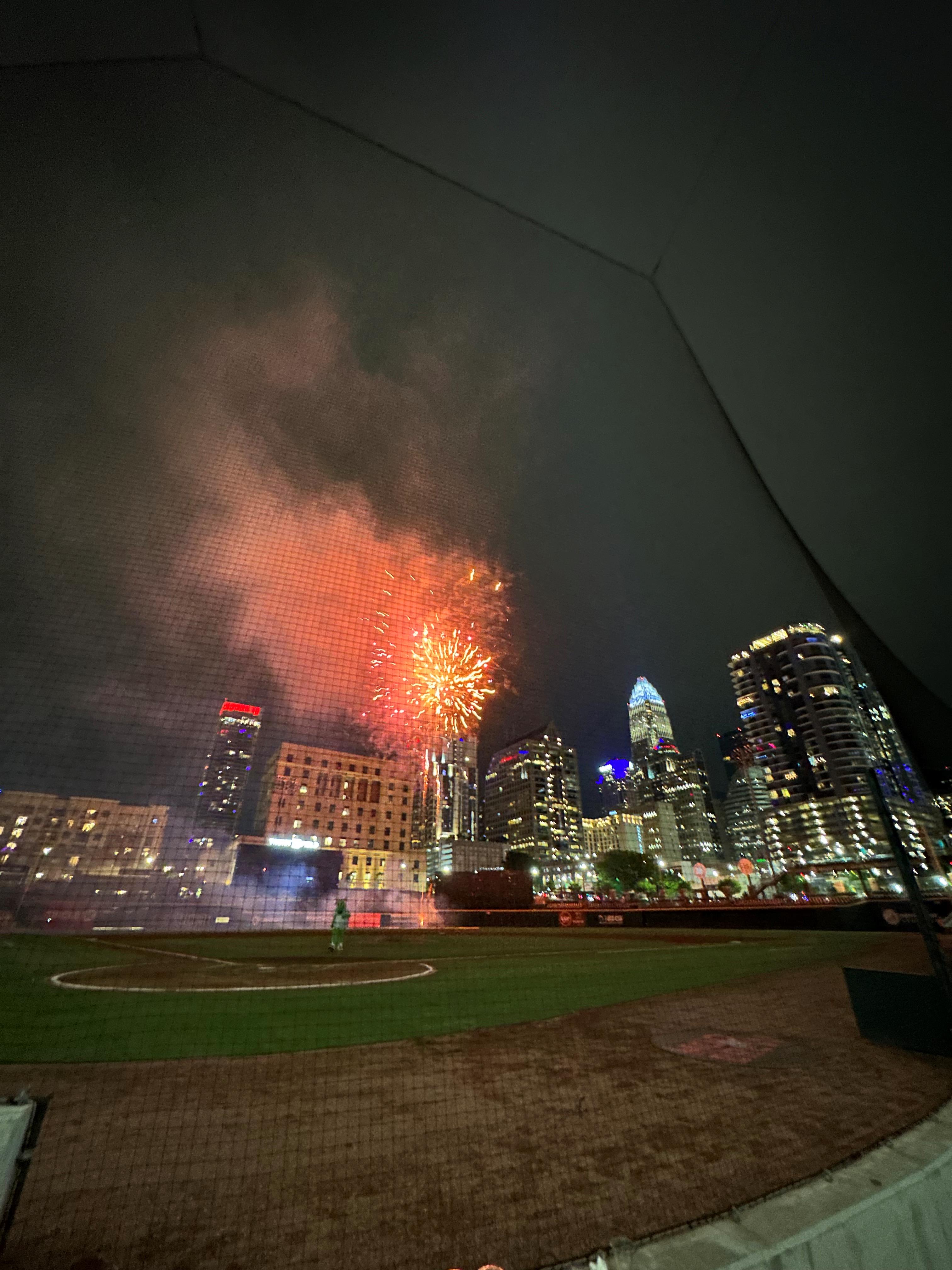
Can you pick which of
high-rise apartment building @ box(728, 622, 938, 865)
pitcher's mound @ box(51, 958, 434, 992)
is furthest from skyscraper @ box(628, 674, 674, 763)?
pitcher's mound @ box(51, 958, 434, 992)

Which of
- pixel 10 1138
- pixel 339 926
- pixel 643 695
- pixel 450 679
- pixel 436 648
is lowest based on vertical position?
pixel 10 1138

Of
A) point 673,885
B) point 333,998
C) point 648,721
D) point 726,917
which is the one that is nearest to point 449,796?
point 648,721

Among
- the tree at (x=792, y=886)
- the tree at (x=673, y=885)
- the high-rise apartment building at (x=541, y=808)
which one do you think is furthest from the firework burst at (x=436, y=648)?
the tree at (x=673, y=885)

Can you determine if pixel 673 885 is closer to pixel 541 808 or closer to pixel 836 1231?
pixel 541 808

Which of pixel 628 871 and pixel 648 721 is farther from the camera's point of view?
pixel 628 871

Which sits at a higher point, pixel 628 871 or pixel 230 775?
pixel 230 775

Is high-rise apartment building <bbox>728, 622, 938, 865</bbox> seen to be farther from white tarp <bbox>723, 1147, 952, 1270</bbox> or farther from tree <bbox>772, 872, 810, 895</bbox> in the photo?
white tarp <bbox>723, 1147, 952, 1270</bbox>
